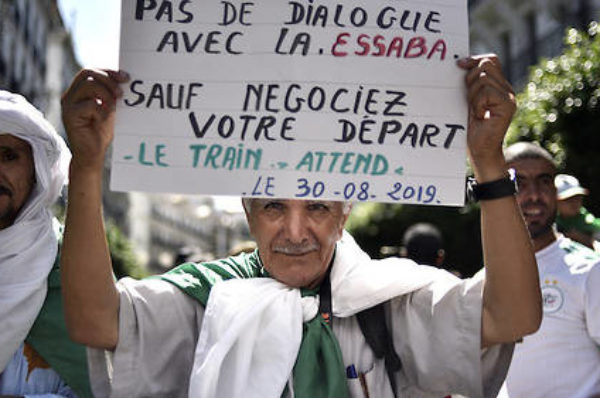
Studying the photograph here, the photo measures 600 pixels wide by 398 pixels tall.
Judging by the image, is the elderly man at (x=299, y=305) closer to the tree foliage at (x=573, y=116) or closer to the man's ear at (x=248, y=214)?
the man's ear at (x=248, y=214)

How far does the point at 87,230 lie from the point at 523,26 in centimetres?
2275

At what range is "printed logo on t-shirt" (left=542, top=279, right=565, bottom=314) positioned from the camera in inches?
141

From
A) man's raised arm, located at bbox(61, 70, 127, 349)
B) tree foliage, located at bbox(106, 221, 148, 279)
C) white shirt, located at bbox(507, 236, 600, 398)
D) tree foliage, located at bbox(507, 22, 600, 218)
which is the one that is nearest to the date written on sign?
man's raised arm, located at bbox(61, 70, 127, 349)

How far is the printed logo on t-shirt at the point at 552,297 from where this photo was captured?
3592 mm

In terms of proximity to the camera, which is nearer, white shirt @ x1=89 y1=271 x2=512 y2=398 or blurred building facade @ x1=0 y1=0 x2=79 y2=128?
white shirt @ x1=89 y1=271 x2=512 y2=398

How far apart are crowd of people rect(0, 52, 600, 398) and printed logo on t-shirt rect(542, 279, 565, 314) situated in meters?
1.22

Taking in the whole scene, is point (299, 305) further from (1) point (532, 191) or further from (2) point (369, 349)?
(1) point (532, 191)

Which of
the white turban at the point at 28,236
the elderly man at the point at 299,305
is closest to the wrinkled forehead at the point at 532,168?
the elderly man at the point at 299,305

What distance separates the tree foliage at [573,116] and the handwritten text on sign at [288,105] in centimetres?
289

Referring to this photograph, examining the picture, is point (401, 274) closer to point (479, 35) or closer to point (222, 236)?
point (479, 35)

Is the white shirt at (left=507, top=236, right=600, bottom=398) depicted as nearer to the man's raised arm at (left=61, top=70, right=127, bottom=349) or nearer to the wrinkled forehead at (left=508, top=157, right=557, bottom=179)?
the wrinkled forehead at (left=508, top=157, right=557, bottom=179)

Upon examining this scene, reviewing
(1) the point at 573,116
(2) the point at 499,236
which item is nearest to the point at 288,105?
(2) the point at 499,236

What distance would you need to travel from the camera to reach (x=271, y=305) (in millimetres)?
2484

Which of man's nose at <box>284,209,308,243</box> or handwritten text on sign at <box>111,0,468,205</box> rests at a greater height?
handwritten text on sign at <box>111,0,468,205</box>
